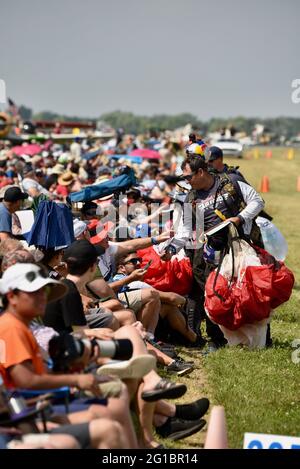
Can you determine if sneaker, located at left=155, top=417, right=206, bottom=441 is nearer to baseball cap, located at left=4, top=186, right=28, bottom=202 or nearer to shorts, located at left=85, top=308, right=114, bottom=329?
shorts, located at left=85, top=308, right=114, bottom=329

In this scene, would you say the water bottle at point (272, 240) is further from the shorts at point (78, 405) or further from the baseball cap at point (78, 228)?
the shorts at point (78, 405)

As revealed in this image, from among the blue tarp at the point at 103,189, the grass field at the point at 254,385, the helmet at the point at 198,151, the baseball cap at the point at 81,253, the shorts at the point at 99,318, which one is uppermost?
the helmet at the point at 198,151

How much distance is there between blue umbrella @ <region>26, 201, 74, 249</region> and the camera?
26.7 feet

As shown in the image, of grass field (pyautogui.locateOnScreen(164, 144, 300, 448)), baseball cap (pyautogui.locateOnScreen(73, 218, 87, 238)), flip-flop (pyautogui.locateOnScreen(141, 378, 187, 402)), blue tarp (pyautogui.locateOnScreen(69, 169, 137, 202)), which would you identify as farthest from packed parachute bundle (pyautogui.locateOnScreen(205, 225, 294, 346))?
blue tarp (pyautogui.locateOnScreen(69, 169, 137, 202))

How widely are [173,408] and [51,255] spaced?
2039mm

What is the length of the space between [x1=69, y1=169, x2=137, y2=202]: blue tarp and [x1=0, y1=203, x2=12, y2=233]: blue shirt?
1201 millimetres

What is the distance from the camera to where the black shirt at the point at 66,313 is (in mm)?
6035

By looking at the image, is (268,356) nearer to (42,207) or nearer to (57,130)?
(42,207)

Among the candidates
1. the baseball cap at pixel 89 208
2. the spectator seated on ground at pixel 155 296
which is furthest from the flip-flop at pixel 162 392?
the baseball cap at pixel 89 208

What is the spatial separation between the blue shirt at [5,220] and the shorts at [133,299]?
2470mm

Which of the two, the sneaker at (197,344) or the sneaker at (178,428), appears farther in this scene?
the sneaker at (197,344)

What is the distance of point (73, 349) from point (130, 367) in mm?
871

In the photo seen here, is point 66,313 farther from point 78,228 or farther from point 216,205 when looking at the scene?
point 216,205

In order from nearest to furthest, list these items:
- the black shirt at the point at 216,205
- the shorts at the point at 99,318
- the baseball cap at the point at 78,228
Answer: the shorts at the point at 99,318
the baseball cap at the point at 78,228
the black shirt at the point at 216,205
